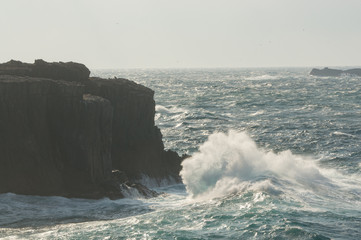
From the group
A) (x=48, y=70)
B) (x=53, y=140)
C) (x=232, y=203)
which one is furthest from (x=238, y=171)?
(x=48, y=70)

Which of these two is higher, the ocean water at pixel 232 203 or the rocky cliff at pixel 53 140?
the rocky cliff at pixel 53 140

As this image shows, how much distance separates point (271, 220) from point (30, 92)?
13.9 metres

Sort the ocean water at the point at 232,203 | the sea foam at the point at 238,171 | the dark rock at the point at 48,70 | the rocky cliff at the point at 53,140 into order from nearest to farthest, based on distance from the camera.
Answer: the ocean water at the point at 232,203 < the rocky cliff at the point at 53,140 < the sea foam at the point at 238,171 < the dark rock at the point at 48,70

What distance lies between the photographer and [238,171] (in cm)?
2972

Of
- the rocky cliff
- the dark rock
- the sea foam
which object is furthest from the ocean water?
the dark rock

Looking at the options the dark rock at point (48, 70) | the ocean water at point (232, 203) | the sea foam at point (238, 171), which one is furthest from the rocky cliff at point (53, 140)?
the sea foam at point (238, 171)

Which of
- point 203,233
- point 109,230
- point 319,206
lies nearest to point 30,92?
point 109,230

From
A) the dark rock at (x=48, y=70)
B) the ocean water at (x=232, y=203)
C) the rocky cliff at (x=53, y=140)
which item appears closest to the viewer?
the ocean water at (x=232, y=203)

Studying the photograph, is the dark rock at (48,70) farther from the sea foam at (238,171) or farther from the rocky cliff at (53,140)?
the sea foam at (238,171)

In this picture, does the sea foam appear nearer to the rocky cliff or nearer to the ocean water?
the ocean water

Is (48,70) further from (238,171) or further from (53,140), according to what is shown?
(238,171)

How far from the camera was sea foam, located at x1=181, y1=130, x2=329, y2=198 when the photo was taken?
27438 mm

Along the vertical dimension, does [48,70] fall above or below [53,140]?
above

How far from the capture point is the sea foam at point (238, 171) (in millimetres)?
27438
